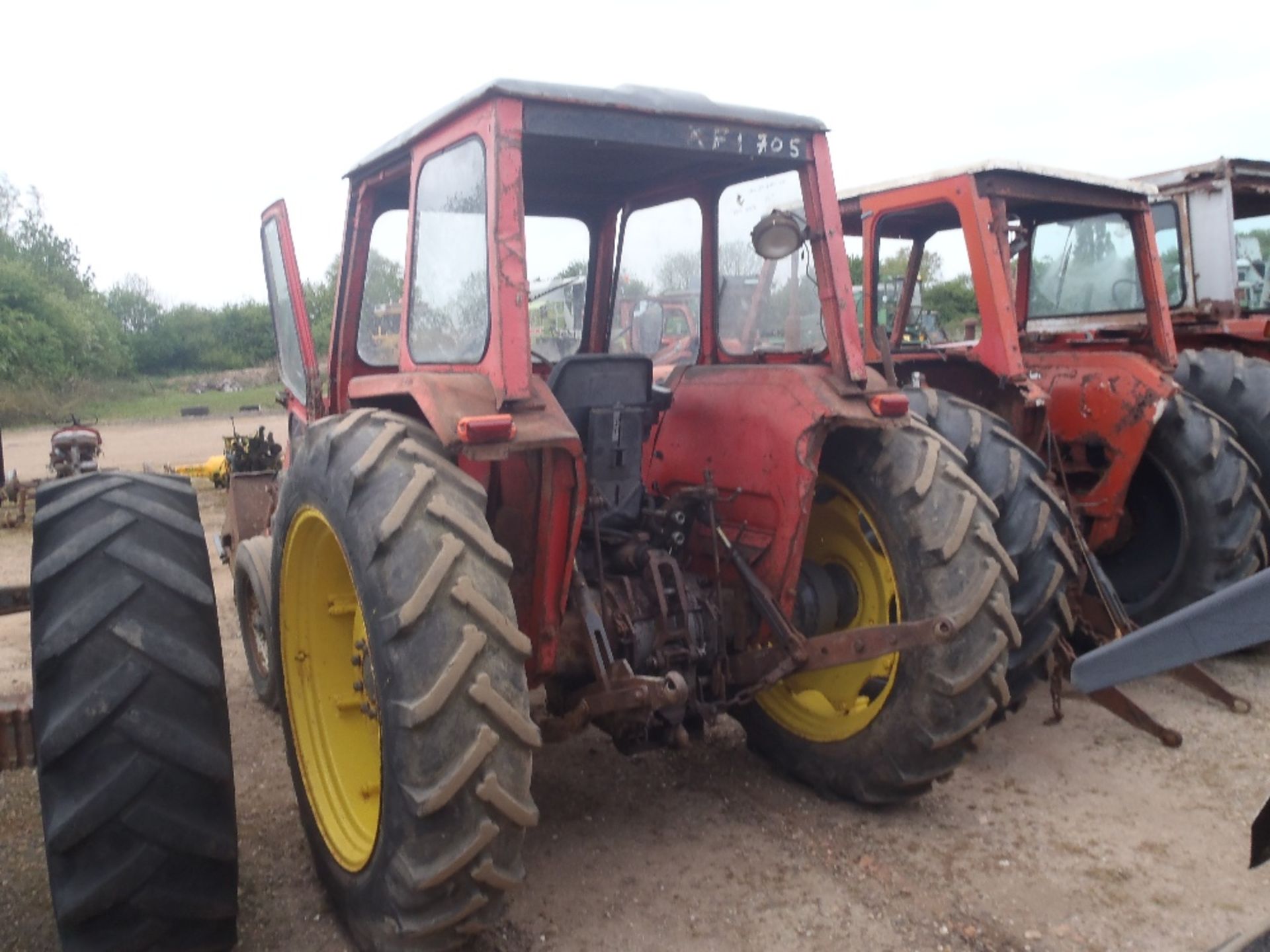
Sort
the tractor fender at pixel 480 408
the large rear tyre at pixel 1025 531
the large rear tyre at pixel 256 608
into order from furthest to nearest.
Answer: the large rear tyre at pixel 256 608 → the large rear tyre at pixel 1025 531 → the tractor fender at pixel 480 408

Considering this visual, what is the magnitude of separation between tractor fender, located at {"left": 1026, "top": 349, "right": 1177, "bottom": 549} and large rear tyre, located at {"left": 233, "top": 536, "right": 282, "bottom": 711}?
135 inches

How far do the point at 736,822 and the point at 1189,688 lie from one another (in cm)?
246

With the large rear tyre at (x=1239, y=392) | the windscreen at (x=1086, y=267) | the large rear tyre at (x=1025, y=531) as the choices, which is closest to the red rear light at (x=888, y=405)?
the large rear tyre at (x=1025, y=531)

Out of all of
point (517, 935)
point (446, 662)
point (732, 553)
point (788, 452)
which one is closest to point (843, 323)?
point (788, 452)

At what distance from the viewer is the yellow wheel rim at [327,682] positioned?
301cm

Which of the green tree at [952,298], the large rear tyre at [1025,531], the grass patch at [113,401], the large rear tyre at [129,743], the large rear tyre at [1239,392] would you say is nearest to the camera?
the large rear tyre at [129,743]

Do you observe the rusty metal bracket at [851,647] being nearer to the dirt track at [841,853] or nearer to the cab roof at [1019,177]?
the dirt track at [841,853]

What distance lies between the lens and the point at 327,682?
3244 millimetres

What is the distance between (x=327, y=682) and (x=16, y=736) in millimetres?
959

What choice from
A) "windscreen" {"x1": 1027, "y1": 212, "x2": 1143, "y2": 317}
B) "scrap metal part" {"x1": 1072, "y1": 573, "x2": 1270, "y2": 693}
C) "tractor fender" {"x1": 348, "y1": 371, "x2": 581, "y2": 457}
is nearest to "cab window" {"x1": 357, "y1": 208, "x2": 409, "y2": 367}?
"tractor fender" {"x1": 348, "y1": 371, "x2": 581, "y2": 457}

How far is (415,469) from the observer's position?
2486mm

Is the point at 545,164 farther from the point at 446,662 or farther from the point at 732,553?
the point at 446,662

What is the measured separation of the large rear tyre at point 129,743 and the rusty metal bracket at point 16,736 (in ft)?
0.28

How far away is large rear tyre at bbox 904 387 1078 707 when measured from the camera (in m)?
3.96
